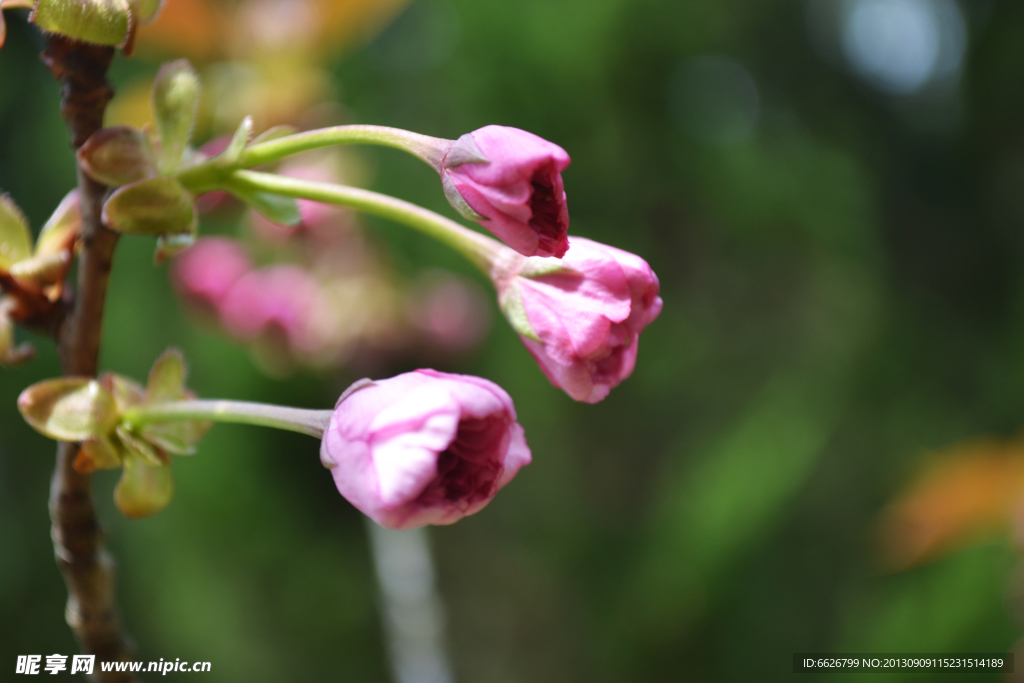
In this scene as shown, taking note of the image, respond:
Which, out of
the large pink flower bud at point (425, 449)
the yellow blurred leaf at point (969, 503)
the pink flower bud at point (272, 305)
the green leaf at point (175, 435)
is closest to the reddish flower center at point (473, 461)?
the large pink flower bud at point (425, 449)

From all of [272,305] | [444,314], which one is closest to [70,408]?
[272,305]

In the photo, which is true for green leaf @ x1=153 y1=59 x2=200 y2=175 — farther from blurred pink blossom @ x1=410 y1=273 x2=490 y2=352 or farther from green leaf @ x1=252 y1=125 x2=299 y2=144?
blurred pink blossom @ x1=410 y1=273 x2=490 y2=352

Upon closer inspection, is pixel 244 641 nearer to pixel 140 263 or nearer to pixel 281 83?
pixel 140 263

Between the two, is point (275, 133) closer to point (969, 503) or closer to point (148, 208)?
point (148, 208)

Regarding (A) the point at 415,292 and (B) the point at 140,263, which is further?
(B) the point at 140,263

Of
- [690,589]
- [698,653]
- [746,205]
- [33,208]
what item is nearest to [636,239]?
[746,205]

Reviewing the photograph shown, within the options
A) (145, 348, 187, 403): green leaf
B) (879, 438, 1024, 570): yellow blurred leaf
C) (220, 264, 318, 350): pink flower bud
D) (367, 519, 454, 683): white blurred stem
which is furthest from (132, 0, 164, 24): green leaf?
(879, 438, 1024, 570): yellow blurred leaf

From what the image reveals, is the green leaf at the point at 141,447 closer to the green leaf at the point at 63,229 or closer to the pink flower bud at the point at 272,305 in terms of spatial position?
the green leaf at the point at 63,229
